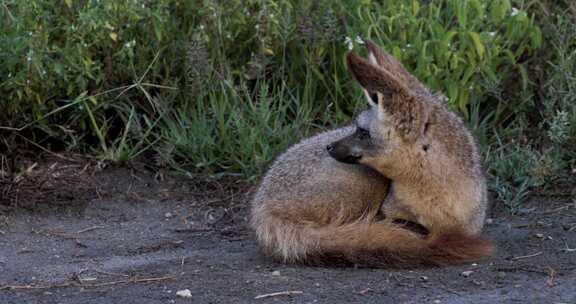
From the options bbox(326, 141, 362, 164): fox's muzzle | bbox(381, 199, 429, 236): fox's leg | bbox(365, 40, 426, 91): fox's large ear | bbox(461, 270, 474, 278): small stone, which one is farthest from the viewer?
bbox(365, 40, 426, 91): fox's large ear

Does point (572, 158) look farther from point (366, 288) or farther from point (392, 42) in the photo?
point (366, 288)

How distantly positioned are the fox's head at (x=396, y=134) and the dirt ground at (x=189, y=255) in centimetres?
54

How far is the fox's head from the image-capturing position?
5.18 meters

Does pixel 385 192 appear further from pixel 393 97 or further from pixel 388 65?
pixel 388 65

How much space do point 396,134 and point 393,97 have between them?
0.64 ft

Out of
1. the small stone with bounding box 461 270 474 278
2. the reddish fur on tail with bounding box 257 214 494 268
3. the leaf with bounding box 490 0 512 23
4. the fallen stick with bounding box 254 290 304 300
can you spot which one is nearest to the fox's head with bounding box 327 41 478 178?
the reddish fur on tail with bounding box 257 214 494 268

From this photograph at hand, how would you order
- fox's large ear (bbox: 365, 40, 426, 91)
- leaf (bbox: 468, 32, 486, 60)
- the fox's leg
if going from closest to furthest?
the fox's leg, fox's large ear (bbox: 365, 40, 426, 91), leaf (bbox: 468, 32, 486, 60)

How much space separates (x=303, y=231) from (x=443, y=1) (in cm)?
306

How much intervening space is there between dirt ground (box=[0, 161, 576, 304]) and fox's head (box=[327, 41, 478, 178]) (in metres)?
0.54

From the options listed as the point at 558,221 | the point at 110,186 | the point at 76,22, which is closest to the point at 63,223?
the point at 110,186

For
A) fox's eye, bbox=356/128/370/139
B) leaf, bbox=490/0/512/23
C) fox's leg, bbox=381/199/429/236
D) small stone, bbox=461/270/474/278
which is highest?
leaf, bbox=490/0/512/23

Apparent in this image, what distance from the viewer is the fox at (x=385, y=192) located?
526 cm

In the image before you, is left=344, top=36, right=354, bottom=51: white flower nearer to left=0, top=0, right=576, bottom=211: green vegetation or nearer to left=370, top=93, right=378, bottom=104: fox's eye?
left=0, top=0, right=576, bottom=211: green vegetation

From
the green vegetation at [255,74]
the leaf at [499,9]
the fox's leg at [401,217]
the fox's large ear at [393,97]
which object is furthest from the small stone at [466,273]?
the leaf at [499,9]
